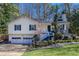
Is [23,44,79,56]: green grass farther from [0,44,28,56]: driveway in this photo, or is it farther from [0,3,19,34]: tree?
[0,3,19,34]: tree

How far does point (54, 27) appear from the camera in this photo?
274 inches

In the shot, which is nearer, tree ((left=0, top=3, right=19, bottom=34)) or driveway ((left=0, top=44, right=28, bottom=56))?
driveway ((left=0, top=44, right=28, bottom=56))

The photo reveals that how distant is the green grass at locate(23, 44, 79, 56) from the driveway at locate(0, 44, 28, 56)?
192 mm

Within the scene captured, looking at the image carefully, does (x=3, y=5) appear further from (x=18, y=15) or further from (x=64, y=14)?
(x=64, y=14)

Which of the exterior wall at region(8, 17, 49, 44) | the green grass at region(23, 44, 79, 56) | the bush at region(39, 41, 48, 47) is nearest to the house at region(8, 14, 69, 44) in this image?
the exterior wall at region(8, 17, 49, 44)

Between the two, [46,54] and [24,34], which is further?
[24,34]

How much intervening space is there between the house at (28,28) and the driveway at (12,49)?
0.12 m

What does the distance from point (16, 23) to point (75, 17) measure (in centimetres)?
133

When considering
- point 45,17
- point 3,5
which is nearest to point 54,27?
point 45,17

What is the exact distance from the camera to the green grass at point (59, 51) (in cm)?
659

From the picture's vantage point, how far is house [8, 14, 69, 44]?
6.93 m

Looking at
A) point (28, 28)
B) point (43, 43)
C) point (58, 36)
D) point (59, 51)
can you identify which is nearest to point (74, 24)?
point (58, 36)

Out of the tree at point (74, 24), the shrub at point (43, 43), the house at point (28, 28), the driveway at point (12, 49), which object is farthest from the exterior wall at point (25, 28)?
the tree at point (74, 24)

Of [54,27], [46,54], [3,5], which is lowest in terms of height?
[46,54]
